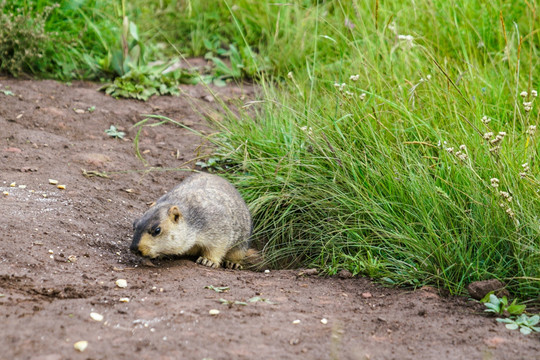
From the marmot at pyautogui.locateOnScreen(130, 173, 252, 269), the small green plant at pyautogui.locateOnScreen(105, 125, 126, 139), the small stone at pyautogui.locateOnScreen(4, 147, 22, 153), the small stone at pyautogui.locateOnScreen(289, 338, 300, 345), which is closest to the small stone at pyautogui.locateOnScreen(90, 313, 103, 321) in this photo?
the small stone at pyautogui.locateOnScreen(289, 338, 300, 345)

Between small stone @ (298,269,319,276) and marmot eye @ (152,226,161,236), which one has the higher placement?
marmot eye @ (152,226,161,236)

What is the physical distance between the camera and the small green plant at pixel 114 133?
596cm

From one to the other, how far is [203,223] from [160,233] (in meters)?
0.44

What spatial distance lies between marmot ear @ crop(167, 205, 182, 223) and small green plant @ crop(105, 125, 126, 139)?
2070 mm

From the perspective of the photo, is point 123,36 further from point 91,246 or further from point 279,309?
point 279,309

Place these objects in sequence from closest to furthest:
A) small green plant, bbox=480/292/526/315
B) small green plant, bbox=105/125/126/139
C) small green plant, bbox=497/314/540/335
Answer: small green plant, bbox=497/314/540/335 < small green plant, bbox=480/292/526/315 < small green plant, bbox=105/125/126/139

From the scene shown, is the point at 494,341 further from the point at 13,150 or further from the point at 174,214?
the point at 13,150

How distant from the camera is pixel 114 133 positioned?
5973 mm

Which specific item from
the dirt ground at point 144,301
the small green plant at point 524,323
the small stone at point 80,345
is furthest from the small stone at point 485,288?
the small stone at point 80,345

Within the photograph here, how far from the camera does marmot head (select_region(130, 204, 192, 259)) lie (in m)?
3.88

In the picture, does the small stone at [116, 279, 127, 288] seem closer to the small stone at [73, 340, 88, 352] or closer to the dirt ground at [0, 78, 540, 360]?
the dirt ground at [0, 78, 540, 360]

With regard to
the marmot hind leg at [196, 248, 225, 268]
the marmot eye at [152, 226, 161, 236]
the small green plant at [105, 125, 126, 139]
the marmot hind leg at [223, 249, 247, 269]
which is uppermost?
the marmot eye at [152, 226, 161, 236]

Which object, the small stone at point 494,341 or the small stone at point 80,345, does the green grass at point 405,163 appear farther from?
the small stone at point 80,345

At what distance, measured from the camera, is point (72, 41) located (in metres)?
7.06
